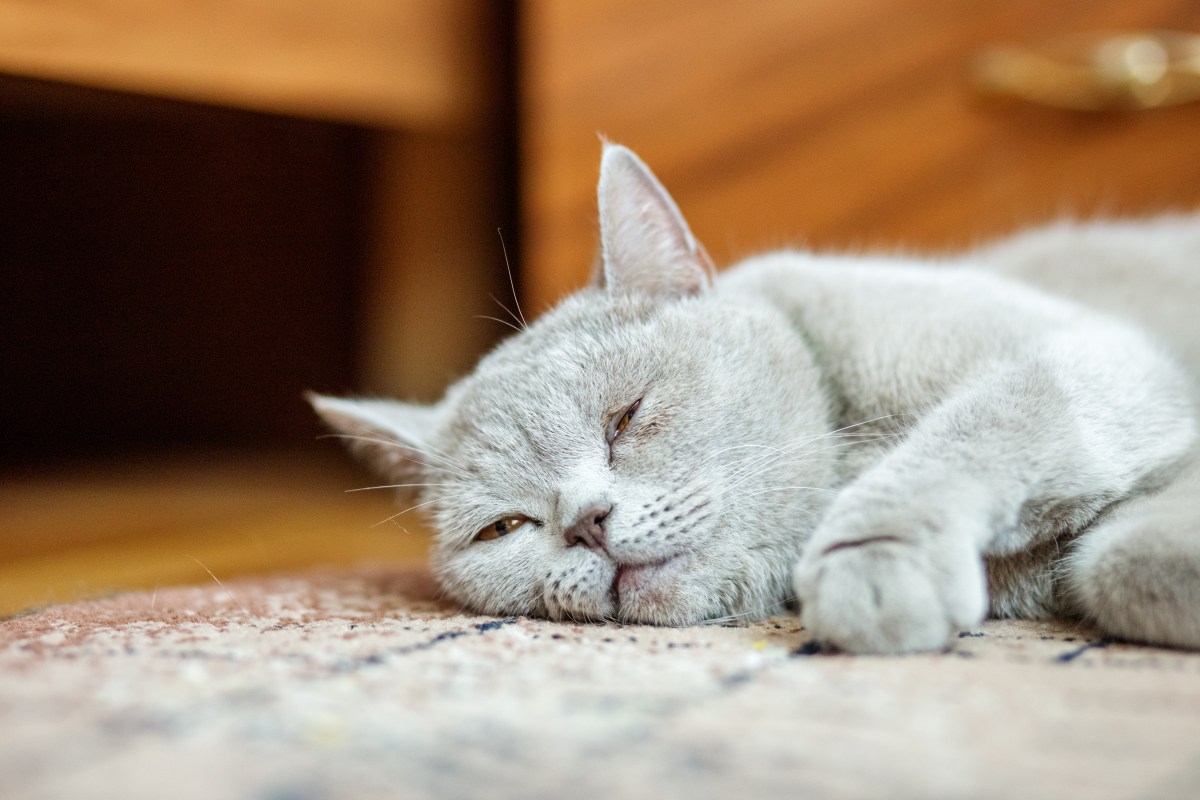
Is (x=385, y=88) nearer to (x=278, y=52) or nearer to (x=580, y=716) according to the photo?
(x=278, y=52)

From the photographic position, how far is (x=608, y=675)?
68cm

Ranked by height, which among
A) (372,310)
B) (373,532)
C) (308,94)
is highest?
(308,94)

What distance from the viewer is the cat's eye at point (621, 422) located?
0.98 metres

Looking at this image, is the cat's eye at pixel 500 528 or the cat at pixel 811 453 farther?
the cat's eye at pixel 500 528

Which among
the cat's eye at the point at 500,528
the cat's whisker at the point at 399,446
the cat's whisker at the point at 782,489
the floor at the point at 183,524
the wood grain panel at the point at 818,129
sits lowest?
the floor at the point at 183,524

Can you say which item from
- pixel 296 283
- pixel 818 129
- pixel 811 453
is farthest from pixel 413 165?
pixel 811 453

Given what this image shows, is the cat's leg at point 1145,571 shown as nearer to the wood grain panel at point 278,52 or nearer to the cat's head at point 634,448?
the cat's head at point 634,448

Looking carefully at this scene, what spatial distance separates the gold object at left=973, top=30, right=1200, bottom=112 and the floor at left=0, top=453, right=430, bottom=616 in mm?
1344

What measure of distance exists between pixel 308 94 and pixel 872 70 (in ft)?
3.41

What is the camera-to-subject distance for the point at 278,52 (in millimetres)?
1636

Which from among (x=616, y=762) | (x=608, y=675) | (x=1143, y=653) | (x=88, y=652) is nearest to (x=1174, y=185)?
(x=1143, y=653)

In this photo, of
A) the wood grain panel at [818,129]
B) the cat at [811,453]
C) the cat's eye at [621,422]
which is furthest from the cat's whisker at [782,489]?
the wood grain panel at [818,129]

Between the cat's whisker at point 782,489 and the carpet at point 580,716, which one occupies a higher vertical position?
the cat's whisker at point 782,489

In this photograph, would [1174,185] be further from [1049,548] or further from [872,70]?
[1049,548]
